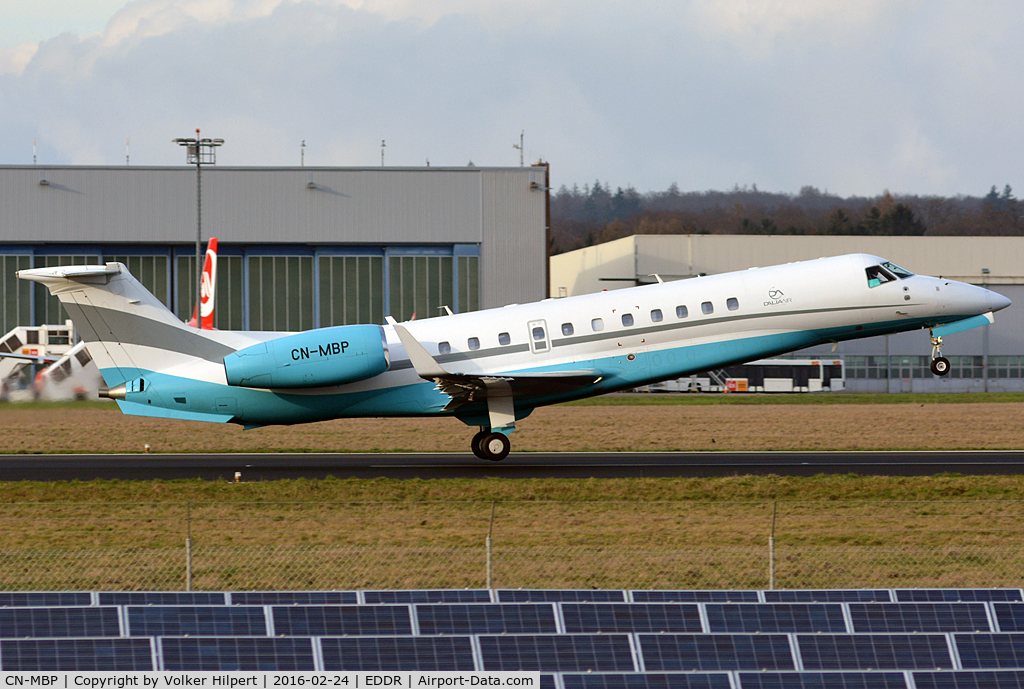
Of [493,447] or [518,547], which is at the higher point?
[518,547]

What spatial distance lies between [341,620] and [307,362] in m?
16.6

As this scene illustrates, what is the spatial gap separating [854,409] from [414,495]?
114 ft

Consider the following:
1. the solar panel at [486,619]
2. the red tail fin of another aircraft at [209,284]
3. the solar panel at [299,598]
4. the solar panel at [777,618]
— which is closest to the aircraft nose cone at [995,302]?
the solar panel at [777,618]

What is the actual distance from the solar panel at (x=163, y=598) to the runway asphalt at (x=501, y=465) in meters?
13.7

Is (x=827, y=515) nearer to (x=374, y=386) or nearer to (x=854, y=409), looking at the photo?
(x=374, y=386)

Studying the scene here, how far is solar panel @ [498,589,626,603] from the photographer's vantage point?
912 centimetres

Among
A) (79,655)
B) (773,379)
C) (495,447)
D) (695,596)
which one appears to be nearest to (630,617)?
(695,596)

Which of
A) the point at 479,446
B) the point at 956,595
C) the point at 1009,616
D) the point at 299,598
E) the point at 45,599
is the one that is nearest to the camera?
the point at 1009,616

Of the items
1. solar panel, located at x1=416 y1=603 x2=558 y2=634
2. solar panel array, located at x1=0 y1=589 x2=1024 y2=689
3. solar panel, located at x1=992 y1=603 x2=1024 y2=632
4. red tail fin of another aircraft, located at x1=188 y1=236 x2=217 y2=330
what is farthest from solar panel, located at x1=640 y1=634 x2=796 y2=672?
red tail fin of another aircraft, located at x1=188 y1=236 x2=217 y2=330

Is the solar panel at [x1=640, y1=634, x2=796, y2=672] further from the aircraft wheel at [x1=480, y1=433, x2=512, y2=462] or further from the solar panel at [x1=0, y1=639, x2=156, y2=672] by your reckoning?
the aircraft wheel at [x1=480, y1=433, x2=512, y2=462]

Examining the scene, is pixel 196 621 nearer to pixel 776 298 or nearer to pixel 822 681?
pixel 822 681

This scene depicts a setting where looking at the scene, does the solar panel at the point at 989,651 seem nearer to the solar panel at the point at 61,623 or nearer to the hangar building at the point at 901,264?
the solar panel at the point at 61,623

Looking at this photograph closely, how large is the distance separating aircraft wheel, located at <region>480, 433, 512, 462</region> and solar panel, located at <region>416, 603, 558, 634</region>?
1676 cm

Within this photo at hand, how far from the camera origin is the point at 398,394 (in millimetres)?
25562
